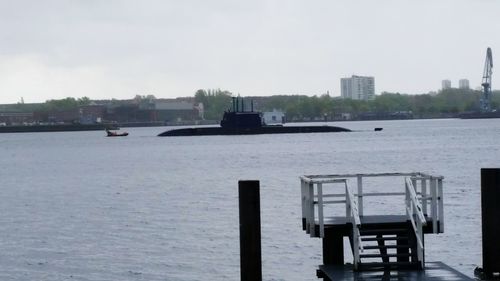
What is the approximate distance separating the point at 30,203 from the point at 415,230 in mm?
54431

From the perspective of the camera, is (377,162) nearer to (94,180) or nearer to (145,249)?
(94,180)

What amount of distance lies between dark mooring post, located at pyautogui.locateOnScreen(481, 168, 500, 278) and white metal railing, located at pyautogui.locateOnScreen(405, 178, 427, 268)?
137cm

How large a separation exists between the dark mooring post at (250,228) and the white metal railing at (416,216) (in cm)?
364

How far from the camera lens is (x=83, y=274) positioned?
130ft

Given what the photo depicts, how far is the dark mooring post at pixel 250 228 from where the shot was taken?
23.1m

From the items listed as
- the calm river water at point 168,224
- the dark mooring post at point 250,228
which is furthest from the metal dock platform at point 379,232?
the calm river water at point 168,224

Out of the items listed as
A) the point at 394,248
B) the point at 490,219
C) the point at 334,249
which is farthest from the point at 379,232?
the point at 490,219

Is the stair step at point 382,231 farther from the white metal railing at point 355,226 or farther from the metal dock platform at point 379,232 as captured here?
the white metal railing at point 355,226

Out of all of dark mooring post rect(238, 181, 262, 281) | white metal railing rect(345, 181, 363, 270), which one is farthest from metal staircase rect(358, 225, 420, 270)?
dark mooring post rect(238, 181, 262, 281)

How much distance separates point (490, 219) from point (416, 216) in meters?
1.65

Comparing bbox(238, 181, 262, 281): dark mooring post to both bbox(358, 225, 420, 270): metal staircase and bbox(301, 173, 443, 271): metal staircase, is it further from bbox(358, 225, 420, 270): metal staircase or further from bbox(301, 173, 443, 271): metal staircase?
bbox(358, 225, 420, 270): metal staircase

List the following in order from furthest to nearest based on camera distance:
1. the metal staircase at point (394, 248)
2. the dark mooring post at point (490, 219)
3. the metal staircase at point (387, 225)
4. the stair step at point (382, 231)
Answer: the stair step at point (382, 231)
the metal staircase at point (387, 225)
the metal staircase at point (394, 248)
the dark mooring post at point (490, 219)

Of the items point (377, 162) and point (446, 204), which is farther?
point (377, 162)

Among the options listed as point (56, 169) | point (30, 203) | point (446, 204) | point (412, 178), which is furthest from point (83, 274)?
point (56, 169)
